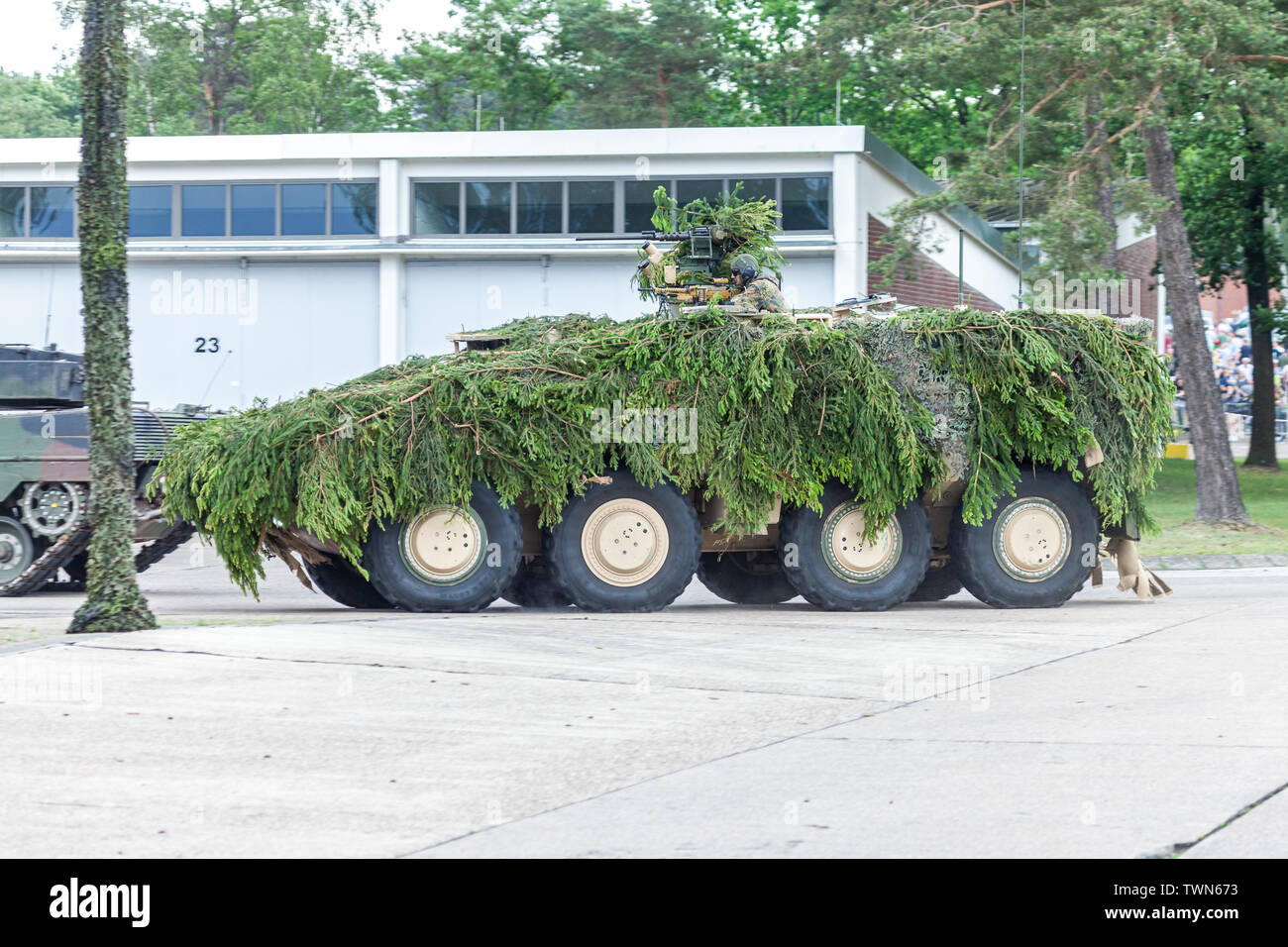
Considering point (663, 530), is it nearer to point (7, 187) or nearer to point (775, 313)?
point (775, 313)

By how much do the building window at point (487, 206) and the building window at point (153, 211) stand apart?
6070 millimetres

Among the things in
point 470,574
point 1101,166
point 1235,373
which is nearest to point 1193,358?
point 1101,166

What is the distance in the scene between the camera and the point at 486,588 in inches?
492

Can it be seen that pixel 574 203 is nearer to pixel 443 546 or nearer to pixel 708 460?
pixel 708 460

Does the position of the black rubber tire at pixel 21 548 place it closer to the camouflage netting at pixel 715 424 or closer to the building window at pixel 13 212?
the camouflage netting at pixel 715 424

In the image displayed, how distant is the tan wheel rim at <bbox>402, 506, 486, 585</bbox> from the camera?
40.9 ft

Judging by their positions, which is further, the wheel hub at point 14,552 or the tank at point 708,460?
the wheel hub at point 14,552

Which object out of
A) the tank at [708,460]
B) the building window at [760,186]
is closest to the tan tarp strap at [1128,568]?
the tank at [708,460]

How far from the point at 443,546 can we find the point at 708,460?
211 cm

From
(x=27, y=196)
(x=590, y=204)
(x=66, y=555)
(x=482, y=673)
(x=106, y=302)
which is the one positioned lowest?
(x=482, y=673)

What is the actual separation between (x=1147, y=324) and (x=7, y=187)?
1051 inches

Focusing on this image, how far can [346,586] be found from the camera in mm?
13633

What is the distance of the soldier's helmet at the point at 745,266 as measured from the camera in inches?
546
